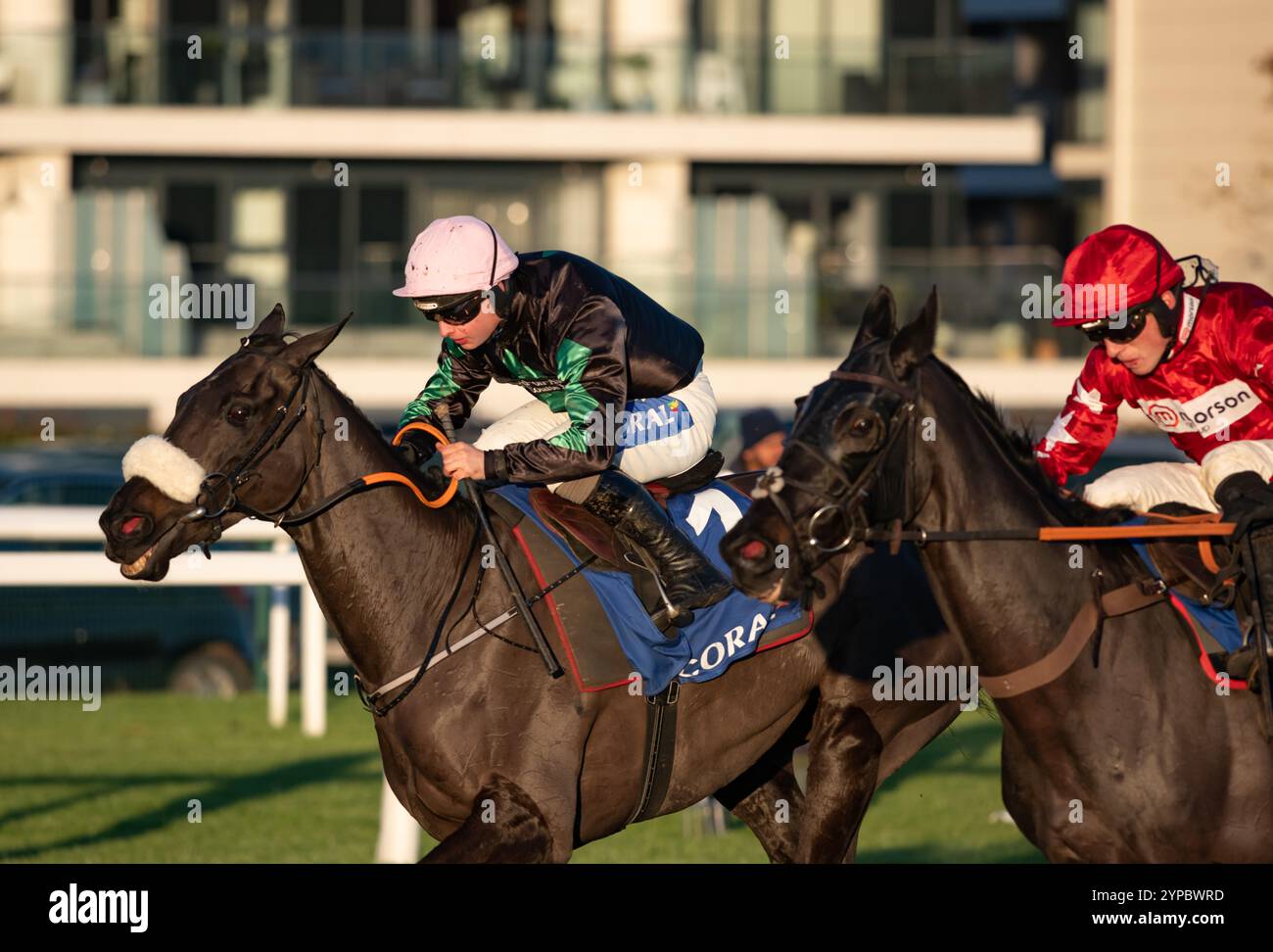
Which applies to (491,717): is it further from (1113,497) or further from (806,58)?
(806,58)

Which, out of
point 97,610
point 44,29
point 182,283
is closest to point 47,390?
point 182,283

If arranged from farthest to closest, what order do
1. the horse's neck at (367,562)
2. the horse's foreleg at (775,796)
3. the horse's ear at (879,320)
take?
the horse's foreleg at (775,796), the horse's neck at (367,562), the horse's ear at (879,320)

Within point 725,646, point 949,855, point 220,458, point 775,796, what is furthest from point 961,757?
point 220,458

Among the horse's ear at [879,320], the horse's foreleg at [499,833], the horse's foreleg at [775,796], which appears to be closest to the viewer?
the horse's ear at [879,320]

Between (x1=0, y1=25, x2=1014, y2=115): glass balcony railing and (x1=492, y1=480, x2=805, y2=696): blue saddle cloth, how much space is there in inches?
800

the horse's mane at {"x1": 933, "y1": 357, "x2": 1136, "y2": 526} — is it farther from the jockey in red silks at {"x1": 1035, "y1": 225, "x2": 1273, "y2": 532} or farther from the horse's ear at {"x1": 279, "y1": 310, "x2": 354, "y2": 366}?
the horse's ear at {"x1": 279, "y1": 310, "x2": 354, "y2": 366}

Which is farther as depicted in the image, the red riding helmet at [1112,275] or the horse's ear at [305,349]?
the horse's ear at [305,349]

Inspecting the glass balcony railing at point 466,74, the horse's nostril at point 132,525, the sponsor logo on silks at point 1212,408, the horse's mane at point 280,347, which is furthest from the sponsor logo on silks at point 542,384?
the glass balcony railing at point 466,74

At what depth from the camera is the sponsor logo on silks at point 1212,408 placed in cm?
476

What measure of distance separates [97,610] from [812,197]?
16866 millimetres

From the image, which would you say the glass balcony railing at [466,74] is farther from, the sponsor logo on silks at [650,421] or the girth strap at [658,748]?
the girth strap at [658,748]

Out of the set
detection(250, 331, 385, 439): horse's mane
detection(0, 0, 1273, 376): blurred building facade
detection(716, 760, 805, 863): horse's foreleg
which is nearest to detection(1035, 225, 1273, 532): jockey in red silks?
detection(716, 760, 805, 863): horse's foreleg

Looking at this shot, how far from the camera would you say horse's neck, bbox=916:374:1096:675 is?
4410 mm
